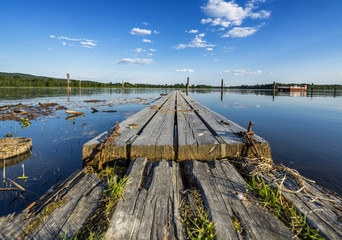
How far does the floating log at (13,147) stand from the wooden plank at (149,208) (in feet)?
12.5

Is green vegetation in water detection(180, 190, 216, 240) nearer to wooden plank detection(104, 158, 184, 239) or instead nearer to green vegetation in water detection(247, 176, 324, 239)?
wooden plank detection(104, 158, 184, 239)

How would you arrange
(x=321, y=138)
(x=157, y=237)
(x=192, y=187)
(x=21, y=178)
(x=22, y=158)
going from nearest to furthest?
(x=157, y=237) → (x=192, y=187) → (x=21, y=178) → (x=22, y=158) → (x=321, y=138)

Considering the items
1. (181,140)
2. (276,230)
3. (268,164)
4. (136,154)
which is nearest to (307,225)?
(276,230)

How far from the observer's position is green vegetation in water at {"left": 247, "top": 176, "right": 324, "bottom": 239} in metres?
1.18

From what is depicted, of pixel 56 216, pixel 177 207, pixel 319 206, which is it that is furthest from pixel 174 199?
pixel 319 206

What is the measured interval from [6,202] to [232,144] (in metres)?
3.50

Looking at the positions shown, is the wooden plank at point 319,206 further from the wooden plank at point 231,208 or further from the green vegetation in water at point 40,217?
the green vegetation in water at point 40,217

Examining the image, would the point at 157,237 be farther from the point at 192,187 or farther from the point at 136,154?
the point at 136,154

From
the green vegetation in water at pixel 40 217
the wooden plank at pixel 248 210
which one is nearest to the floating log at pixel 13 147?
the green vegetation in water at pixel 40 217

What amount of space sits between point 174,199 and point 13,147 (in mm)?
4452

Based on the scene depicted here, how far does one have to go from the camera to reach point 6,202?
95.2 inches

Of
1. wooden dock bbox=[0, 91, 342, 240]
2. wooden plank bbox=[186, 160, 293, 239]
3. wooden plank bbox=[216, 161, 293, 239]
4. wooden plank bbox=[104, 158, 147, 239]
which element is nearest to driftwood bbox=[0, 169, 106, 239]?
wooden dock bbox=[0, 91, 342, 240]

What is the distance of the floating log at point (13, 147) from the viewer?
373 cm

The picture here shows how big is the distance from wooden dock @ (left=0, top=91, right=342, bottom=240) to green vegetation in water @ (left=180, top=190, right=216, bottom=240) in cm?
1
